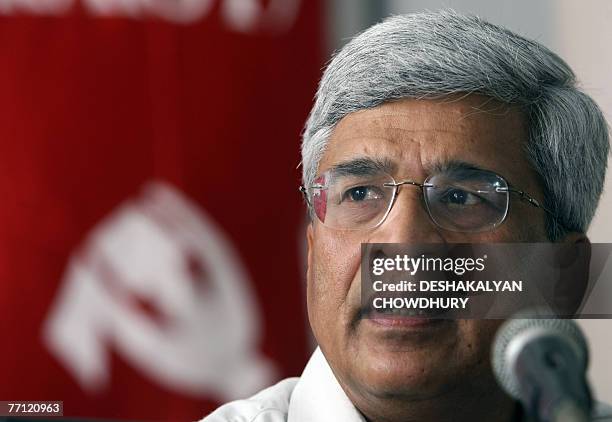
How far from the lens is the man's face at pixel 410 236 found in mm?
1216

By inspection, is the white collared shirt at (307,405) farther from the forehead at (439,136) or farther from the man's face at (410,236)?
the forehead at (439,136)

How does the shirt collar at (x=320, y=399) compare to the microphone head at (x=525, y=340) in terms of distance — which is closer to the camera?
the microphone head at (x=525, y=340)

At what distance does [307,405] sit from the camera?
147 cm

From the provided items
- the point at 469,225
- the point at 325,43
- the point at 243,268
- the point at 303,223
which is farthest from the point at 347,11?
the point at 469,225

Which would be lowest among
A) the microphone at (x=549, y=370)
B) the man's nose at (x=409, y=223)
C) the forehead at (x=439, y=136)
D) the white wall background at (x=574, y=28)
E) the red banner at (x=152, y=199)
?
the red banner at (x=152, y=199)

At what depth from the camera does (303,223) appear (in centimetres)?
278

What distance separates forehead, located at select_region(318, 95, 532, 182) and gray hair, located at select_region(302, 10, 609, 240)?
20mm

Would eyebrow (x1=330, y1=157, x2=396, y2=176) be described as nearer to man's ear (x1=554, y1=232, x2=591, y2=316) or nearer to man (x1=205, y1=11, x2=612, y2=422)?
man (x1=205, y1=11, x2=612, y2=422)

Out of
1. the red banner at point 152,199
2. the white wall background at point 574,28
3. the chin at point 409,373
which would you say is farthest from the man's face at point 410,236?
the red banner at point 152,199

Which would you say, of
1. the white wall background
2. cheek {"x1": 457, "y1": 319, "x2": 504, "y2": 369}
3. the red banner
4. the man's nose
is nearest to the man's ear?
cheek {"x1": 457, "y1": 319, "x2": 504, "y2": 369}

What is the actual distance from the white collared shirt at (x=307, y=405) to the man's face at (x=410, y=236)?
4cm

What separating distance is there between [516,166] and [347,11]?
5.29ft

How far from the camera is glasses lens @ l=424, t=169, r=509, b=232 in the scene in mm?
1243

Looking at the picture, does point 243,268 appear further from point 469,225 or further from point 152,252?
point 469,225
